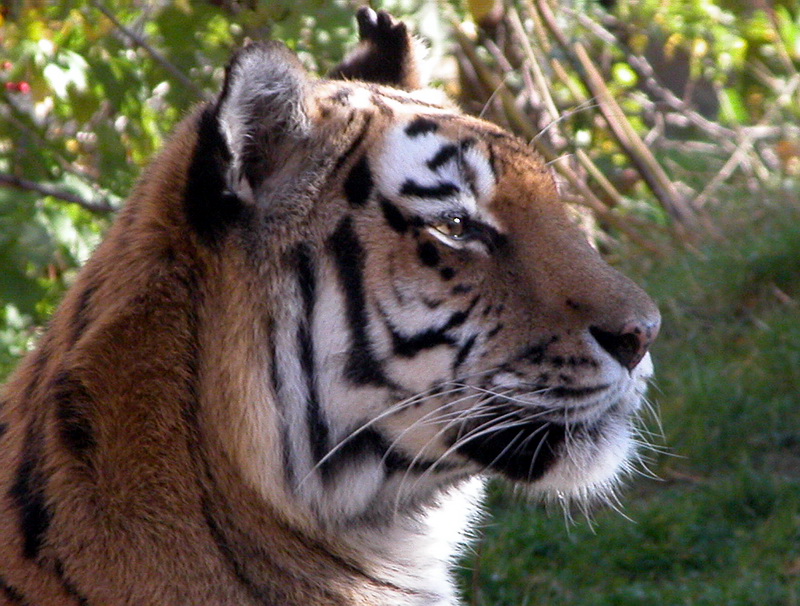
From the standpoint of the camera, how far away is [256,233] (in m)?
2.49

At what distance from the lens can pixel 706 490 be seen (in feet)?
14.9

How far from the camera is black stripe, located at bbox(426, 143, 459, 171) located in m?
2.55

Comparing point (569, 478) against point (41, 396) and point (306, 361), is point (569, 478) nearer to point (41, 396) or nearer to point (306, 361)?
point (306, 361)

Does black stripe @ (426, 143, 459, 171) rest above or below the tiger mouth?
above

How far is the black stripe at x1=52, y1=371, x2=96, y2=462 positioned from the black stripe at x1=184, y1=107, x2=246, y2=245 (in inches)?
16.2

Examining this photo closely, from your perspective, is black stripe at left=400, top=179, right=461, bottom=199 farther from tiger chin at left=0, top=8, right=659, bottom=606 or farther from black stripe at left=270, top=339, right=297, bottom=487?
black stripe at left=270, top=339, right=297, bottom=487

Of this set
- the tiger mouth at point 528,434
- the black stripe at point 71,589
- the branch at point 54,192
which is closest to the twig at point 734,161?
the branch at point 54,192

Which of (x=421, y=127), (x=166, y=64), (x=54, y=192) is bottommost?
(x=54, y=192)

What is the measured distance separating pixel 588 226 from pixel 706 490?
1962 mm

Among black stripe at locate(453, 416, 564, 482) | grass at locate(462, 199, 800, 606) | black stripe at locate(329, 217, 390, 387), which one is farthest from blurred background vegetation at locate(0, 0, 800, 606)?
black stripe at locate(329, 217, 390, 387)

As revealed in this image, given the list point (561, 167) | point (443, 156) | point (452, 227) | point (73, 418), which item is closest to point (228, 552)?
point (73, 418)

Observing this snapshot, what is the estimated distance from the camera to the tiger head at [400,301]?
2506 millimetres

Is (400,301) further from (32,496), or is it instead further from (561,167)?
(561,167)

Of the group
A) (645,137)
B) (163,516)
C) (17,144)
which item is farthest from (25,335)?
(645,137)
